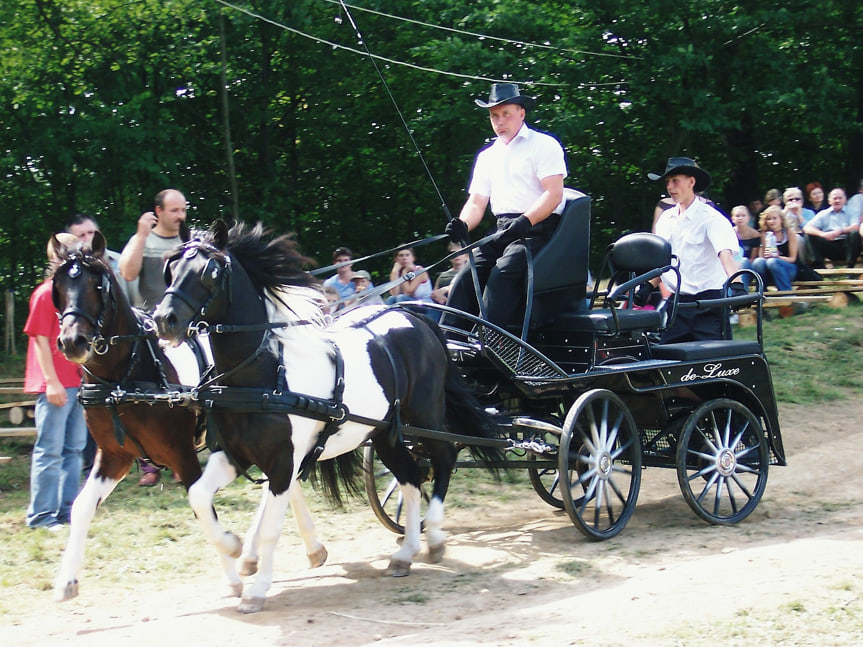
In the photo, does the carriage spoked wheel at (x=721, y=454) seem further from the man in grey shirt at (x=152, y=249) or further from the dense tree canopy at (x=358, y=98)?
the dense tree canopy at (x=358, y=98)

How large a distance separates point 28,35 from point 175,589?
360 inches

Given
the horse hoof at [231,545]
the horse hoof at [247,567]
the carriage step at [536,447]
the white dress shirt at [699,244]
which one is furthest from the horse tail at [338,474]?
the white dress shirt at [699,244]

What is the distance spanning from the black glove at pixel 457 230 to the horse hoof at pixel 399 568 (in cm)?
189

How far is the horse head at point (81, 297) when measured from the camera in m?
5.48

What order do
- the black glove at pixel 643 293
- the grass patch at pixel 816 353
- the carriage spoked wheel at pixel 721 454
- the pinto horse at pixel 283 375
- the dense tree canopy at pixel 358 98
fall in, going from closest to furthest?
the pinto horse at pixel 283 375
the carriage spoked wheel at pixel 721 454
the black glove at pixel 643 293
the grass patch at pixel 816 353
the dense tree canopy at pixel 358 98

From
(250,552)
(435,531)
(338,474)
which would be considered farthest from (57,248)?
(435,531)

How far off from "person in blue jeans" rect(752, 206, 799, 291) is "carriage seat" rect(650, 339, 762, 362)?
6370 mm

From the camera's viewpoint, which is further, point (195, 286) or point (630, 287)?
point (630, 287)

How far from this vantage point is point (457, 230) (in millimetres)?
6492

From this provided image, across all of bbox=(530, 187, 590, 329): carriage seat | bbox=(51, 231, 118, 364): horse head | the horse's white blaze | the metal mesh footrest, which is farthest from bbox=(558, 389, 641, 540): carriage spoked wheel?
bbox=(51, 231, 118, 364): horse head

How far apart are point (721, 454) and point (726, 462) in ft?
0.22

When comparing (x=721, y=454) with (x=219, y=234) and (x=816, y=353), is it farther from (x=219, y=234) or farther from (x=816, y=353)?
(x=816, y=353)

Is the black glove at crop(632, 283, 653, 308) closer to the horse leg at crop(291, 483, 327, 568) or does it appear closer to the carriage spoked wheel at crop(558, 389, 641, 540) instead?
the carriage spoked wheel at crop(558, 389, 641, 540)

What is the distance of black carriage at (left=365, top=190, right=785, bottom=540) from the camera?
657 centimetres
